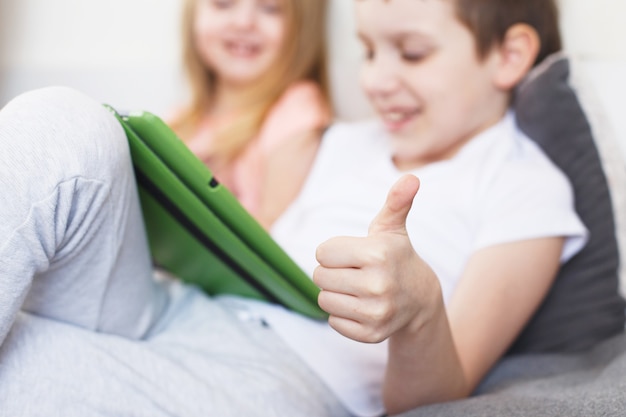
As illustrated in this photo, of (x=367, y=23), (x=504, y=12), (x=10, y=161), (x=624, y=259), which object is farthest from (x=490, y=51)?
(x=10, y=161)

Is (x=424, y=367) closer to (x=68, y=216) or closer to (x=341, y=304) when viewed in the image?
(x=341, y=304)

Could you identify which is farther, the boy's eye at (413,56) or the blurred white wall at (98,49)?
the blurred white wall at (98,49)

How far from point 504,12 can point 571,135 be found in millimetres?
172

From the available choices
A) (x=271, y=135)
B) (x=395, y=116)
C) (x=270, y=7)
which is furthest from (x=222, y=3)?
(x=395, y=116)

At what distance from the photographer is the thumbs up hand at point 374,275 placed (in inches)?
17.8

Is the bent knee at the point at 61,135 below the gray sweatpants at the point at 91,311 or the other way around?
the other way around

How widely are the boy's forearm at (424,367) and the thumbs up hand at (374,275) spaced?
0.06m

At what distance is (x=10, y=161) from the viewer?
0.48 metres

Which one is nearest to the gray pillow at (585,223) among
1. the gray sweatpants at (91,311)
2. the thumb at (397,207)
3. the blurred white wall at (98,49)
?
the gray sweatpants at (91,311)

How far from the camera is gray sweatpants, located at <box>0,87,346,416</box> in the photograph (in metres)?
0.49

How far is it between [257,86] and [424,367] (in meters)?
0.76

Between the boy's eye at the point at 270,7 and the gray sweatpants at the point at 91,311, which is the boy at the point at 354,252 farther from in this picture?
the boy's eye at the point at 270,7

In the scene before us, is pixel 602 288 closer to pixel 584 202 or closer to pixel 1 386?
pixel 584 202

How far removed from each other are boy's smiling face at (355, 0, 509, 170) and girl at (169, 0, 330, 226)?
0.27 metres
